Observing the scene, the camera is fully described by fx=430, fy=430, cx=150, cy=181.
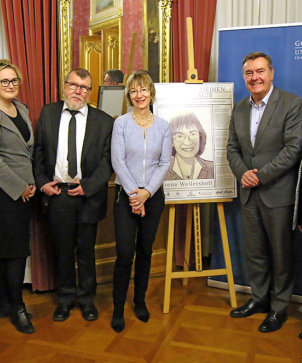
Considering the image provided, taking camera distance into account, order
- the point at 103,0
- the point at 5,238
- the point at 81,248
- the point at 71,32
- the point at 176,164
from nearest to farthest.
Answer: the point at 5,238 → the point at 81,248 → the point at 176,164 → the point at 71,32 → the point at 103,0

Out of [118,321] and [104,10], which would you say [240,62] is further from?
[118,321]

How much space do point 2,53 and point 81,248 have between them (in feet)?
5.23

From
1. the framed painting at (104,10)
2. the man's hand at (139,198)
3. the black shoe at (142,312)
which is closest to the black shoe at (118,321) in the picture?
the black shoe at (142,312)

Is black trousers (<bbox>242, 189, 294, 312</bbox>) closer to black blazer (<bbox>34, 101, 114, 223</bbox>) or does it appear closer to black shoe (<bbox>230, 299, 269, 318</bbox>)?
black shoe (<bbox>230, 299, 269, 318</bbox>)

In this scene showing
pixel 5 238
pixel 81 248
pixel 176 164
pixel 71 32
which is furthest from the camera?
pixel 71 32

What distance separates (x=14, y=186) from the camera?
257 cm

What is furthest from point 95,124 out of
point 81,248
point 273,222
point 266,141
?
point 273,222

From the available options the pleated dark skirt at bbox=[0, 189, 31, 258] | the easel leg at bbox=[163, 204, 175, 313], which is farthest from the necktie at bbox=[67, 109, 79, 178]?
the easel leg at bbox=[163, 204, 175, 313]

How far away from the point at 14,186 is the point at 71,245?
1.81 feet

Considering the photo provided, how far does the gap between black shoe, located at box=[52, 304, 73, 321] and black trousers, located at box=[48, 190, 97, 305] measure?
0.09 feet

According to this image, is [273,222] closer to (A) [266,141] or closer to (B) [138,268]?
(A) [266,141]

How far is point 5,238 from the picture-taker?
103 inches

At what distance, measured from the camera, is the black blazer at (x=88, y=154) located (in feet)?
8.83

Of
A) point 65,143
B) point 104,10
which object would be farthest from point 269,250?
point 104,10
